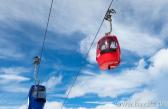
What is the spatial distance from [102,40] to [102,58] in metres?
1.19

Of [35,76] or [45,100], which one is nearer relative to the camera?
[35,76]

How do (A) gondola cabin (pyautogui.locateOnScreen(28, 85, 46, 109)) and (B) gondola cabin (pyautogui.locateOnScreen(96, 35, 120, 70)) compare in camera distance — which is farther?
(A) gondola cabin (pyautogui.locateOnScreen(28, 85, 46, 109))

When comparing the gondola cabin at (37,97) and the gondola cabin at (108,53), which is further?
the gondola cabin at (37,97)

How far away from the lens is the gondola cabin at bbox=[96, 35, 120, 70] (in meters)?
17.5

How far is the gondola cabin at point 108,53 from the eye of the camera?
57.3ft

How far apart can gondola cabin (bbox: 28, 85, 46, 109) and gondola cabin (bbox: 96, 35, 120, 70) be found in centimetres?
797

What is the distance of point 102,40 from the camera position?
18453mm

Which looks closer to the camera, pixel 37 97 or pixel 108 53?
pixel 108 53

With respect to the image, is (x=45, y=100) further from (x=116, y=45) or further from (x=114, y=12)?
(x=114, y=12)

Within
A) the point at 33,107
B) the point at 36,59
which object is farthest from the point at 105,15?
the point at 33,107

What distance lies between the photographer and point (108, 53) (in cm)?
1767

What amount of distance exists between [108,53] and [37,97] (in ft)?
30.6

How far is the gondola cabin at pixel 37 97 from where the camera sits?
24406 millimetres

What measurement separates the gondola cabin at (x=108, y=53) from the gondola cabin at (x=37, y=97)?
26.1ft
